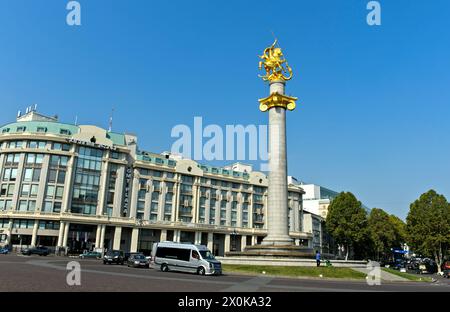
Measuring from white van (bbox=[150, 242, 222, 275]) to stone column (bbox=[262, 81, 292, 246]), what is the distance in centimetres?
1426

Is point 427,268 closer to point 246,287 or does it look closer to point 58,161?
point 246,287

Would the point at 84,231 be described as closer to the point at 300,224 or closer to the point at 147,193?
the point at 147,193

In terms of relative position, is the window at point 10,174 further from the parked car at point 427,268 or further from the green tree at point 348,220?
the parked car at point 427,268

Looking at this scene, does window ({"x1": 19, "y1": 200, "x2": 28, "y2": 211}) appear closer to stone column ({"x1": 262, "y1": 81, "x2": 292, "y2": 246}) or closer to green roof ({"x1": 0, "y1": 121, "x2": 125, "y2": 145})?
green roof ({"x1": 0, "y1": 121, "x2": 125, "y2": 145})

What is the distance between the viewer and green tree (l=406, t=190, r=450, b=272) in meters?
70.5

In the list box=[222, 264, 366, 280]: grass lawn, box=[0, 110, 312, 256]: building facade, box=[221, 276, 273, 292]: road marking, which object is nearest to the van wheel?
box=[222, 264, 366, 280]: grass lawn

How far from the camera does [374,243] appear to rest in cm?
9225

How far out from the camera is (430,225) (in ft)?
234

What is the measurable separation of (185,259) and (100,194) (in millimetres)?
52817

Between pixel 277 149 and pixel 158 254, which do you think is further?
pixel 277 149

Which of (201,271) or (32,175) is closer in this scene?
(201,271)

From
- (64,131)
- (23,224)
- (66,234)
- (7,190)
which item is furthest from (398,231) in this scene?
(7,190)

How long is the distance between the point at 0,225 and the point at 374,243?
274 feet
